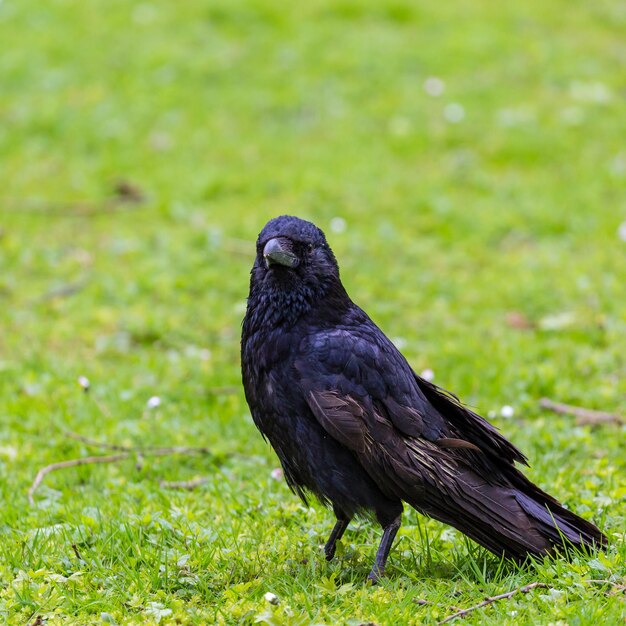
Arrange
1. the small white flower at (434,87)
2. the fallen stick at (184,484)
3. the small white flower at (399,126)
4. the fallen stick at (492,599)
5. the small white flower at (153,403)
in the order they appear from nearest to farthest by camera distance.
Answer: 1. the fallen stick at (492,599)
2. the fallen stick at (184,484)
3. the small white flower at (153,403)
4. the small white flower at (399,126)
5. the small white flower at (434,87)

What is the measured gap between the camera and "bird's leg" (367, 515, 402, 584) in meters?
4.04

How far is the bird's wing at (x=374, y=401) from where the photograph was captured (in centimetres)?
405

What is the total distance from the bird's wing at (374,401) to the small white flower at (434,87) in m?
8.04

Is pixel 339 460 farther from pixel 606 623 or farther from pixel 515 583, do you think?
pixel 606 623

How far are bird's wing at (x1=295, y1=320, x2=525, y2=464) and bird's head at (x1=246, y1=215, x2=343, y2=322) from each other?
0.65ft

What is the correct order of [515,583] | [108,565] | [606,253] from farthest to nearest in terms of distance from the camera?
1. [606,253]
2. [108,565]
3. [515,583]

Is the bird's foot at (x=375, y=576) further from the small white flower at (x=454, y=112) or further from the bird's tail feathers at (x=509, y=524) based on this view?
the small white flower at (x=454, y=112)

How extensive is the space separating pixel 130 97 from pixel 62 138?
1117mm

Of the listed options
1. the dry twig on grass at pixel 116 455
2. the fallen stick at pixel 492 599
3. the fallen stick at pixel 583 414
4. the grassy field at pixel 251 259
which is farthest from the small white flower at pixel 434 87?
the fallen stick at pixel 492 599

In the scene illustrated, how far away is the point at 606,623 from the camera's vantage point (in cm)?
347

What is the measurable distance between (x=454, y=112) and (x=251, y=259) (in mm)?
4053

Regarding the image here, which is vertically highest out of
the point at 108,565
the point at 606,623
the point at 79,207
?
the point at 606,623

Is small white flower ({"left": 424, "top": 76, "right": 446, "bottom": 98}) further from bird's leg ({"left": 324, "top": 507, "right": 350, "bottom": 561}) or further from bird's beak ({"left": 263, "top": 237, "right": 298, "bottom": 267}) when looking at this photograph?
bird's leg ({"left": 324, "top": 507, "right": 350, "bottom": 561})

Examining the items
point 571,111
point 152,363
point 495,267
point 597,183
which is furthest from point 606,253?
point 152,363
